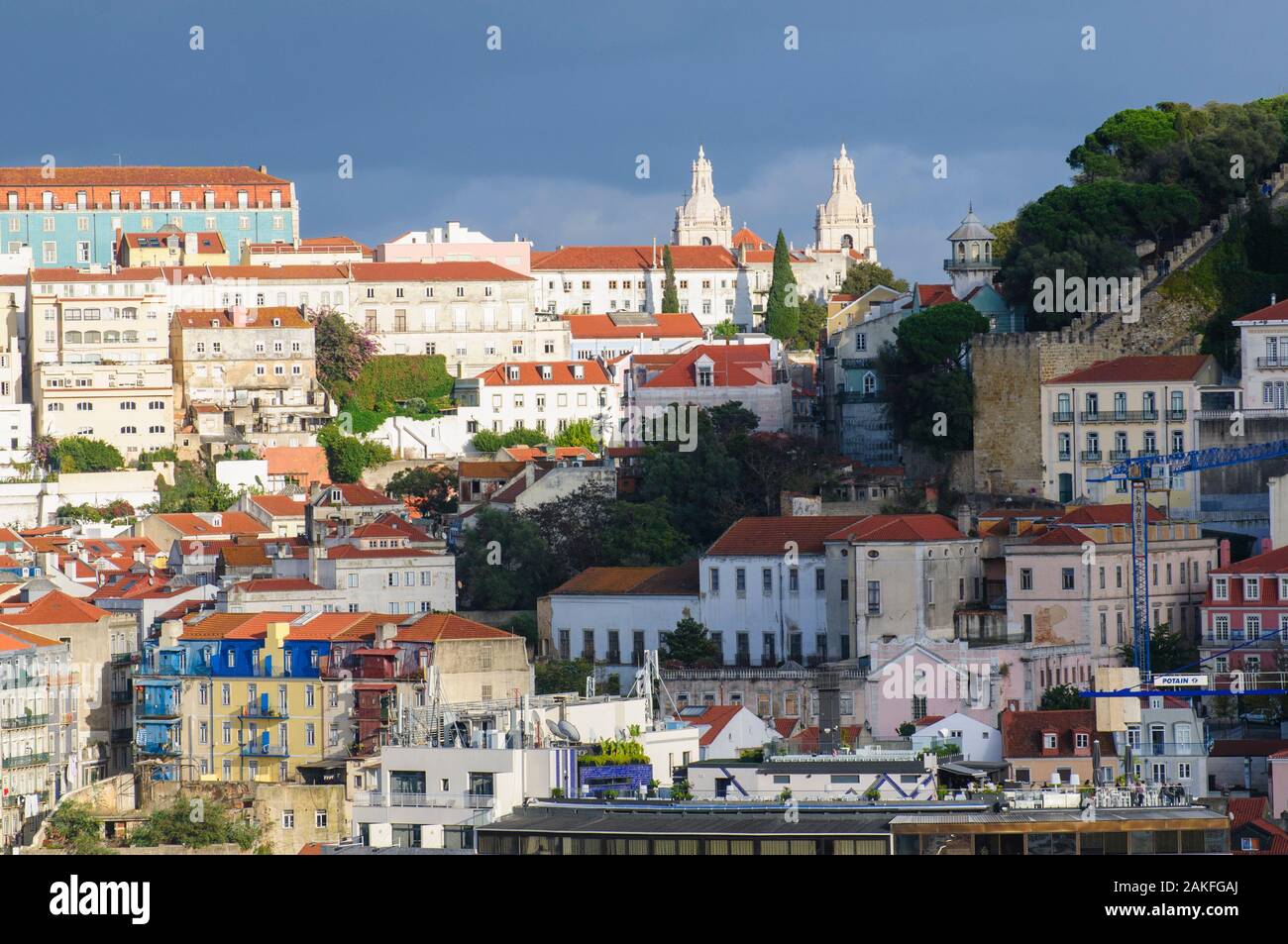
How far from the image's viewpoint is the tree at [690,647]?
50.8m

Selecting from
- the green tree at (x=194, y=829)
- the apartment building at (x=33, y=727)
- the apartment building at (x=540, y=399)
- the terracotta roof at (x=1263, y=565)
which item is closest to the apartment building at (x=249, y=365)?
the apartment building at (x=540, y=399)

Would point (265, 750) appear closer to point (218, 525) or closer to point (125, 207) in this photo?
point (218, 525)

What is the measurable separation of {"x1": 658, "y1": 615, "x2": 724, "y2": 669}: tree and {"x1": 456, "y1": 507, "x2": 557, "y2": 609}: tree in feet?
23.5

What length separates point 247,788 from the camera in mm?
41812

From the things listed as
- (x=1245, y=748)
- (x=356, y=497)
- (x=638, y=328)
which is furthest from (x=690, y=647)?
(x=638, y=328)

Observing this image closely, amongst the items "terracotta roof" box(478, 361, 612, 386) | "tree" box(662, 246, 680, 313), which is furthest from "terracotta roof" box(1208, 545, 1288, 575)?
"tree" box(662, 246, 680, 313)

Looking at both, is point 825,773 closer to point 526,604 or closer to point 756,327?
point 526,604

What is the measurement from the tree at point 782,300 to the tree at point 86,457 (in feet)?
75.0

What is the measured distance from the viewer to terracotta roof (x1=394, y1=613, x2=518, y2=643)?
46.1m

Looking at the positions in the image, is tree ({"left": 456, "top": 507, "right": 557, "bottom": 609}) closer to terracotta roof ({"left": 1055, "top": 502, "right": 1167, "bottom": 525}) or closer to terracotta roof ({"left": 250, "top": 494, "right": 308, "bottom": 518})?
terracotta roof ({"left": 250, "top": 494, "right": 308, "bottom": 518})
